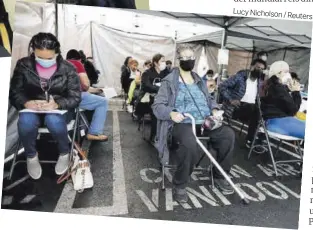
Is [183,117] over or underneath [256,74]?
underneath


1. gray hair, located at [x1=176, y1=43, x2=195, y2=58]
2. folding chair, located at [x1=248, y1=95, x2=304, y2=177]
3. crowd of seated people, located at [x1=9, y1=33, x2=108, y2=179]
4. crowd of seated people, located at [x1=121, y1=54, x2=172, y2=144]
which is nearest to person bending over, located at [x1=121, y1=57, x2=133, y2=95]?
crowd of seated people, located at [x1=121, y1=54, x2=172, y2=144]

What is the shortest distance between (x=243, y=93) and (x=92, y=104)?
2.11ft

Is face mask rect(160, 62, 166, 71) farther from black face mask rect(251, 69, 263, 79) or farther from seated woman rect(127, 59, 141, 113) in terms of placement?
black face mask rect(251, 69, 263, 79)

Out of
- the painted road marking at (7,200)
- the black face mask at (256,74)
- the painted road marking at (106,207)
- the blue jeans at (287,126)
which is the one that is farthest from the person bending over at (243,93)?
the painted road marking at (7,200)

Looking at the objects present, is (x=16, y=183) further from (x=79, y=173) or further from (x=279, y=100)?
(x=279, y=100)

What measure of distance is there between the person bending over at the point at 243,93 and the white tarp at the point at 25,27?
77 cm

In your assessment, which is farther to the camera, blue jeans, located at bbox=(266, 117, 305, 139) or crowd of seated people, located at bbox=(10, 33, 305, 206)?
blue jeans, located at bbox=(266, 117, 305, 139)

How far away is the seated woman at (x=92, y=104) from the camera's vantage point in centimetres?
145

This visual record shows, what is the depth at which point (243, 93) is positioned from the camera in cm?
151

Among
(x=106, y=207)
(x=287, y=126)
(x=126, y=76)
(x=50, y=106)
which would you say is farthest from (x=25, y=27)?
(x=287, y=126)

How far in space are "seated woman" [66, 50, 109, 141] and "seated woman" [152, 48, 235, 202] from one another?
22 cm

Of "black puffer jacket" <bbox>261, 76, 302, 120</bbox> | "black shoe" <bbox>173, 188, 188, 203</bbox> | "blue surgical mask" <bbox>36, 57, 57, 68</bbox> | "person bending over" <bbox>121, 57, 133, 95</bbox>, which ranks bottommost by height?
"black shoe" <bbox>173, 188, 188, 203</bbox>

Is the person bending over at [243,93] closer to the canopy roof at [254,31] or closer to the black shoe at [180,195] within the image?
the canopy roof at [254,31]

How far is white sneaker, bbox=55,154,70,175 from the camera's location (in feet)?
4.79
